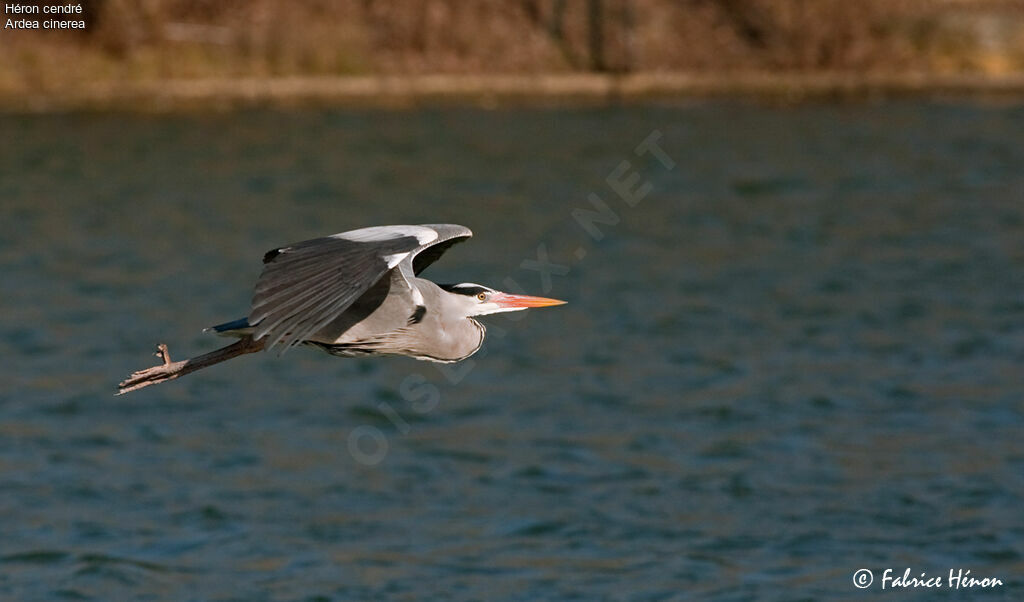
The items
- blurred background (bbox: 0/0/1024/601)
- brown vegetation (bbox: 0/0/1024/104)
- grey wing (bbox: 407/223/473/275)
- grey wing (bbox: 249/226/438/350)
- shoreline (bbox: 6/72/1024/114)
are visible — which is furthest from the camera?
brown vegetation (bbox: 0/0/1024/104)

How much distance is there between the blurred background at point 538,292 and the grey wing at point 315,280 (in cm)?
474

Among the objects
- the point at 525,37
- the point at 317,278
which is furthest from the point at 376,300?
the point at 525,37

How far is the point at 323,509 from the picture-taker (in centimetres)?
1364

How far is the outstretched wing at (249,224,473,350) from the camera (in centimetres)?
705

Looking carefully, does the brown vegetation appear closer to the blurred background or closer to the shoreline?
the blurred background

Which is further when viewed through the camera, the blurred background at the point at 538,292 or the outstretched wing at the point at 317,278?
the blurred background at the point at 538,292

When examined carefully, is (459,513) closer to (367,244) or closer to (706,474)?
(706,474)

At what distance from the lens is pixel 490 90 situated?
36.7 meters

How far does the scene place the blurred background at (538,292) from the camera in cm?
1285

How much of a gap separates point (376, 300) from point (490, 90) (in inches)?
1140

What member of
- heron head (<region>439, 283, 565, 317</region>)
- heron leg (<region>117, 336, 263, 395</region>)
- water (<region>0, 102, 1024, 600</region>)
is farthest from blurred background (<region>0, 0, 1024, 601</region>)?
heron head (<region>439, 283, 565, 317</region>)

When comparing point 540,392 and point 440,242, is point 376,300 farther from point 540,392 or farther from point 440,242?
point 540,392

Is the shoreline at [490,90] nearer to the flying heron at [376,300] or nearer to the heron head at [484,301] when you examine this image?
the flying heron at [376,300]

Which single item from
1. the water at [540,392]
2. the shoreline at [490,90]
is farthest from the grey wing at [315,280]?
the shoreline at [490,90]
